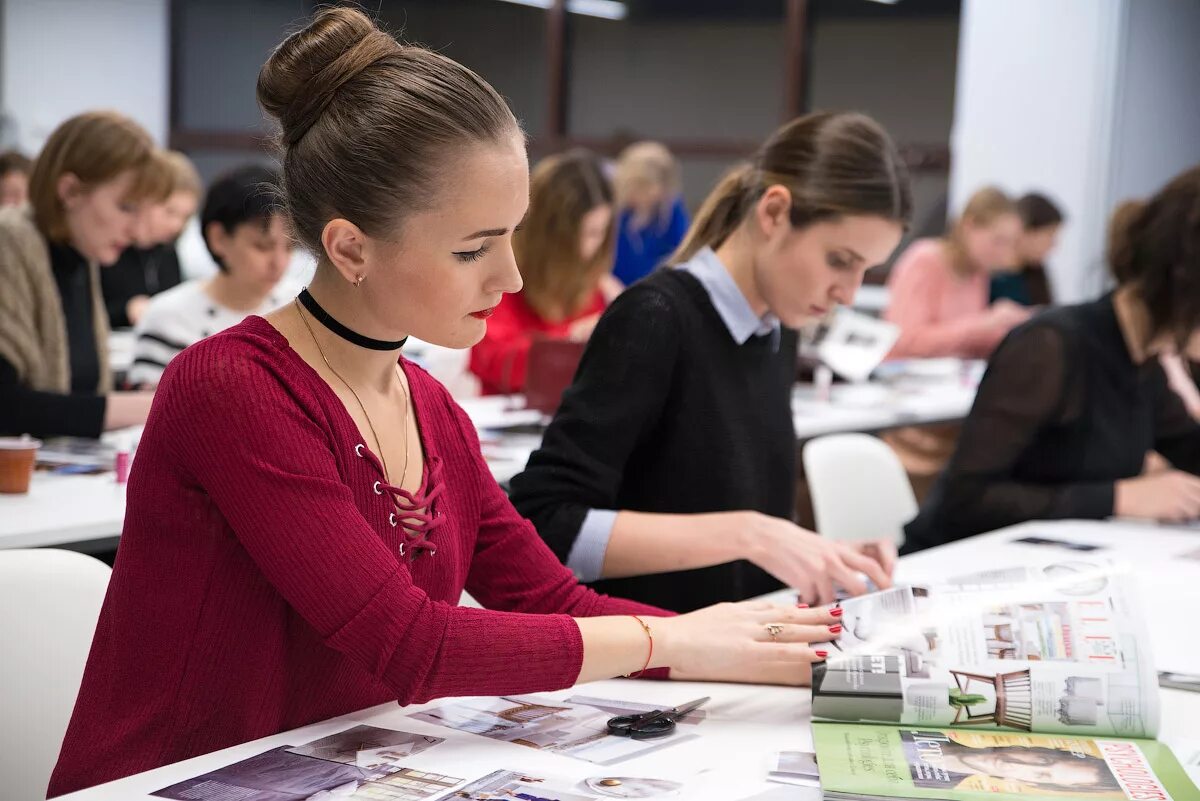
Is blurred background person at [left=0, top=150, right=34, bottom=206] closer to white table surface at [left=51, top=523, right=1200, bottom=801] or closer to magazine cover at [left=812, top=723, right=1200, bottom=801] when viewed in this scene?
white table surface at [left=51, top=523, right=1200, bottom=801]

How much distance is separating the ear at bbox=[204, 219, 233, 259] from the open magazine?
252 centimetres

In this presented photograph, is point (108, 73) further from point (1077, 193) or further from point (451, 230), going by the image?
point (451, 230)

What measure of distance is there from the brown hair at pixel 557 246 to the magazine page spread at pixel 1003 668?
285 cm

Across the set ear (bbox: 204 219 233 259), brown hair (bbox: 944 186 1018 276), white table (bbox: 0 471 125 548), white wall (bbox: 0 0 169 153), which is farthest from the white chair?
white wall (bbox: 0 0 169 153)

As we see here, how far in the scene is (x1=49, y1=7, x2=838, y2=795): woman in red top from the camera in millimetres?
1163

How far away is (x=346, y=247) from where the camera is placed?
125cm

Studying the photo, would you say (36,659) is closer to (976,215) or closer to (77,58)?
(976,215)

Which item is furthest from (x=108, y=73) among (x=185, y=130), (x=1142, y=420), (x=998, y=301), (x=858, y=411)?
(x=1142, y=420)

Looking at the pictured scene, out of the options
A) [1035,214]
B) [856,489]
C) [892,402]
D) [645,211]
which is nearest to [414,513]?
[856,489]

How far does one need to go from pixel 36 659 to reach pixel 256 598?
0.38 metres

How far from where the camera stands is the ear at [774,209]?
188 cm

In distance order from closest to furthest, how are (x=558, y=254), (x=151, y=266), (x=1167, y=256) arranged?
(x=1167, y=256) < (x=558, y=254) < (x=151, y=266)

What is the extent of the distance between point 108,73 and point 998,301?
21.5 feet

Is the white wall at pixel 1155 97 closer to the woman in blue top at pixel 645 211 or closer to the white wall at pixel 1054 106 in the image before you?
the white wall at pixel 1054 106
